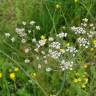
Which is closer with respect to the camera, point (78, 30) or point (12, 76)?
point (12, 76)

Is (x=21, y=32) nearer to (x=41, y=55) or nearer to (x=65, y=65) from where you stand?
(x=41, y=55)

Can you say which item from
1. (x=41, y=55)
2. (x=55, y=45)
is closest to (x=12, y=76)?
(x=41, y=55)

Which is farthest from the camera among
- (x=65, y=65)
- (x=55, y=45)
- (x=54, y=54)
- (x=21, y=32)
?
(x=21, y=32)

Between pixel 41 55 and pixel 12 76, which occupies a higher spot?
pixel 41 55

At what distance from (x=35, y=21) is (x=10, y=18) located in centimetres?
22

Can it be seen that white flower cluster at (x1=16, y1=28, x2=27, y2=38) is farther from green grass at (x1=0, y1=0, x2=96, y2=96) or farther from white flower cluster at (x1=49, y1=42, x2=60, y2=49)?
white flower cluster at (x1=49, y1=42, x2=60, y2=49)

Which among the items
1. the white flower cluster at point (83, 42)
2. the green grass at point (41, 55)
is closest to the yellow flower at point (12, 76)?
the green grass at point (41, 55)

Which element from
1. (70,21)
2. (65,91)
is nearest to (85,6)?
(70,21)

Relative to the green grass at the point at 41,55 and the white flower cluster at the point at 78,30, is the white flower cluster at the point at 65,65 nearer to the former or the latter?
the green grass at the point at 41,55

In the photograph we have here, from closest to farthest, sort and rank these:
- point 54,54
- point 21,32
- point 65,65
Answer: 1. point 65,65
2. point 54,54
3. point 21,32

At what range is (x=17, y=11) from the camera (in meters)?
3.31

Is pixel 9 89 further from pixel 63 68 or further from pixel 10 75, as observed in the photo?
pixel 63 68

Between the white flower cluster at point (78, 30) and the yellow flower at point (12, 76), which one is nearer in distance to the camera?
the yellow flower at point (12, 76)

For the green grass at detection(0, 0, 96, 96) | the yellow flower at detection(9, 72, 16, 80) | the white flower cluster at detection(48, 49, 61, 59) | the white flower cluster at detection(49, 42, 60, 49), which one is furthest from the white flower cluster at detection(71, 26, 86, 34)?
the yellow flower at detection(9, 72, 16, 80)
